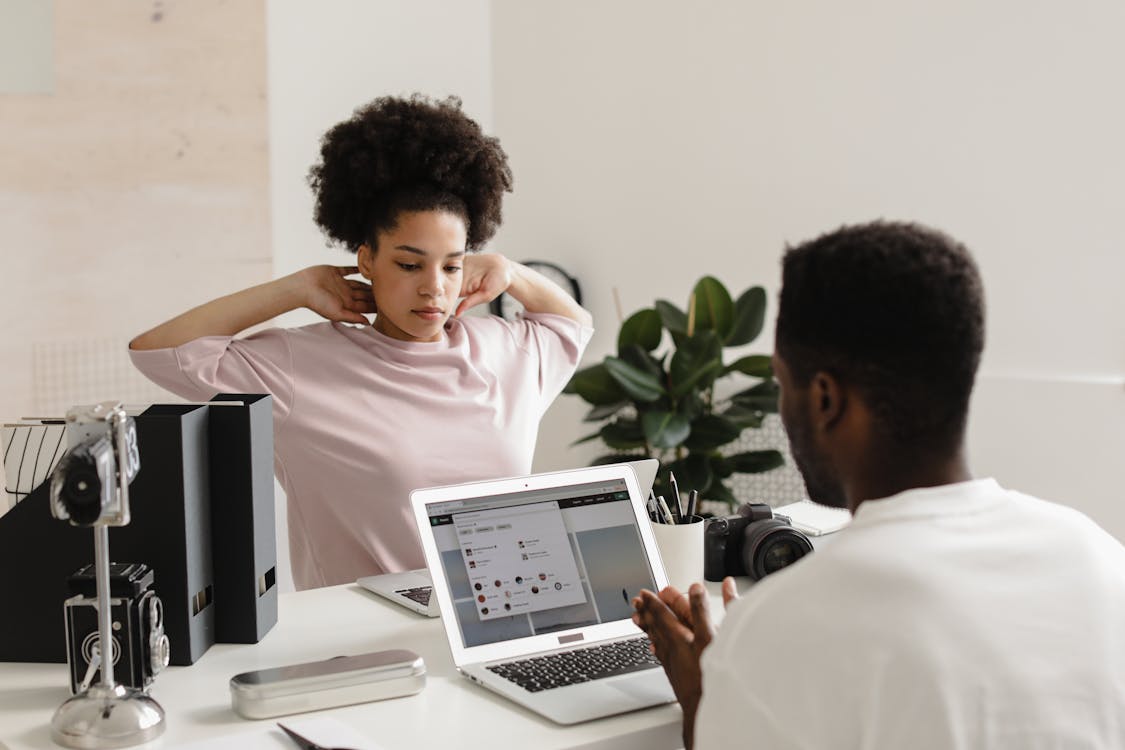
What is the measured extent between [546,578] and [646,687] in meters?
0.22

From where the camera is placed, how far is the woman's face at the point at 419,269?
6.70 feet

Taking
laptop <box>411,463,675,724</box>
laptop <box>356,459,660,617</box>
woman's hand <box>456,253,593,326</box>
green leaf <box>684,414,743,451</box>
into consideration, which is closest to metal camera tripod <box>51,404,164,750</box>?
laptop <box>411,463,675,724</box>

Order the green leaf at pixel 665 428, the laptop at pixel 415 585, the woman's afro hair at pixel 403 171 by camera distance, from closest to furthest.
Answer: the laptop at pixel 415 585 → the woman's afro hair at pixel 403 171 → the green leaf at pixel 665 428

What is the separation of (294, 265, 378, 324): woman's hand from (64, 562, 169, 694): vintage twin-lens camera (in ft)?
2.74

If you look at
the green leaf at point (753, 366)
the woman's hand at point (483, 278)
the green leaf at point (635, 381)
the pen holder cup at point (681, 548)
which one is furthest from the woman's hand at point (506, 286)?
the green leaf at point (753, 366)

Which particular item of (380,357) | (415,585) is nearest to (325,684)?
(415,585)

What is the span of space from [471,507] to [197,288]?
2.19 meters

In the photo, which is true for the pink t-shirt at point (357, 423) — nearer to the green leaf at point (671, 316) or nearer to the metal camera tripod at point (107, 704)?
the metal camera tripod at point (107, 704)

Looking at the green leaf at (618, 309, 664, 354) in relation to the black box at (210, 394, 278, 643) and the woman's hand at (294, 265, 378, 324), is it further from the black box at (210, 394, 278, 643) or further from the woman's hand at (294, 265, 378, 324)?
the black box at (210, 394, 278, 643)

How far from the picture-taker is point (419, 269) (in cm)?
205

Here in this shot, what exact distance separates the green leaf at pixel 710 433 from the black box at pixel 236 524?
6.26ft

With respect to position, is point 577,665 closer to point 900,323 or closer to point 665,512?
point 665,512

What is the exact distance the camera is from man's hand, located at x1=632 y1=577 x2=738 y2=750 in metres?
1.25

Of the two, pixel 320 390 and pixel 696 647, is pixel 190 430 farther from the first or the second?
pixel 696 647
